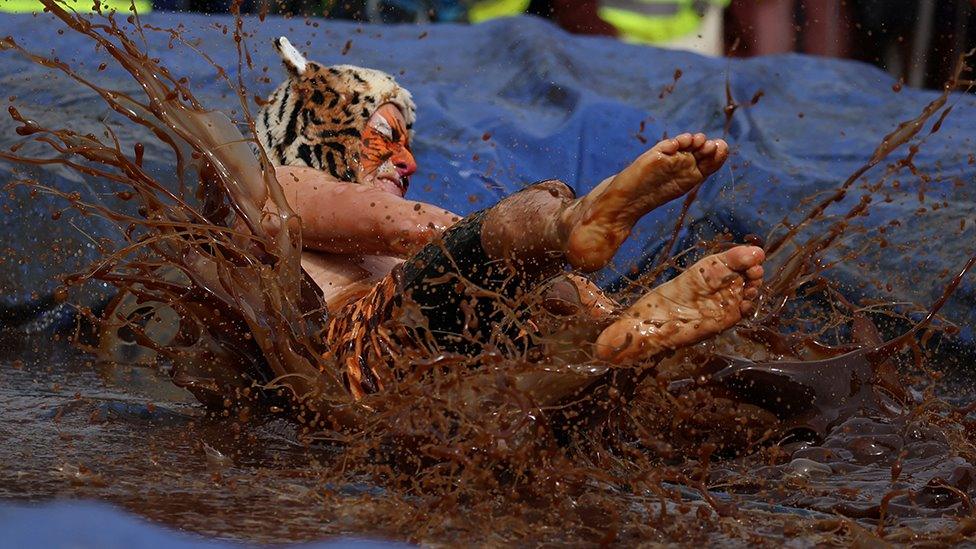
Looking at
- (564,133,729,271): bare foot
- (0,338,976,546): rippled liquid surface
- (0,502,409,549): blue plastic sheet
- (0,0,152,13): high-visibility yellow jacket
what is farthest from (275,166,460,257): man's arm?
(0,0,152,13): high-visibility yellow jacket

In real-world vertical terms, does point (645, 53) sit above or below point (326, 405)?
above

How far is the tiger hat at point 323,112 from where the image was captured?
332cm

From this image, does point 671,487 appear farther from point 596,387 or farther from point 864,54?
point 864,54

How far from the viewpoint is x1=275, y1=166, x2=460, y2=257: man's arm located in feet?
9.49

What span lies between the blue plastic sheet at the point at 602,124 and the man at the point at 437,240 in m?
0.88

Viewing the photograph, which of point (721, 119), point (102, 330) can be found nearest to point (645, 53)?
point (721, 119)

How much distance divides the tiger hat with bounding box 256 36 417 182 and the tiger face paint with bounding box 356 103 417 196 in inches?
0.7

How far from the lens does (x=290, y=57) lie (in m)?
3.40

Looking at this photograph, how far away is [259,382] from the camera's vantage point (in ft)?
9.81

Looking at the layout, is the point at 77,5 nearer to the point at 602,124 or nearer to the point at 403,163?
the point at 602,124

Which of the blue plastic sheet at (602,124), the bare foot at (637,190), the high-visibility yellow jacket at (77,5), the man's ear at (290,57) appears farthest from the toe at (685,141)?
the high-visibility yellow jacket at (77,5)

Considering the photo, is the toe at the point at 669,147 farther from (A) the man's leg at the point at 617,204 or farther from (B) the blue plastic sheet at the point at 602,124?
(B) the blue plastic sheet at the point at 602,124

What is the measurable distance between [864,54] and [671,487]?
537 centimetres

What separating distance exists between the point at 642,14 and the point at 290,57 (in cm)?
464
